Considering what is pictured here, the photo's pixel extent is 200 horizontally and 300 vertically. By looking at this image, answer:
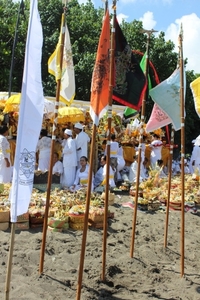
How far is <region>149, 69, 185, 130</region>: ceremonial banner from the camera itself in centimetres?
668

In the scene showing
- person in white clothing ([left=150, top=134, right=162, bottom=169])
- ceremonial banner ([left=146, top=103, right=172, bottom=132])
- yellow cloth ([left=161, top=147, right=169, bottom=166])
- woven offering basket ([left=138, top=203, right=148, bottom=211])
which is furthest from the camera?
yellow cloth ([left=161, top=147, right=169, bottom=166])

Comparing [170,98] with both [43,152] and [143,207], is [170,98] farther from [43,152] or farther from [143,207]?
[43,152]

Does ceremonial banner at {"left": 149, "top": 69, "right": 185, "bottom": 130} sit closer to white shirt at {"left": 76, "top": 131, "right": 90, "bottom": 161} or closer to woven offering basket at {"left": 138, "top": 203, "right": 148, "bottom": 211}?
woven offering basket at {"left": 138, "top": 203, "right": 148, "bottom": 211}

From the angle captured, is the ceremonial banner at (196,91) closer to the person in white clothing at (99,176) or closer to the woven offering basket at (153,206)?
the woven offering basket at (153,206)

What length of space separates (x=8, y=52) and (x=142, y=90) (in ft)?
51.4

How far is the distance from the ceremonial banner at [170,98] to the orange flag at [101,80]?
1.61 meters

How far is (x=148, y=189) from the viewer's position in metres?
10.9

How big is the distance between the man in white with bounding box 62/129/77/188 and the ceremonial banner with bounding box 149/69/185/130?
5594 millimetres

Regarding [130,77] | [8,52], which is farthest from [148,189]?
[8,52]

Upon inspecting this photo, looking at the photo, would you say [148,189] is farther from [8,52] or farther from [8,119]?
[8,52]

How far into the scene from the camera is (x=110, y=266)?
585cm

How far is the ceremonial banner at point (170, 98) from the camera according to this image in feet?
21.9

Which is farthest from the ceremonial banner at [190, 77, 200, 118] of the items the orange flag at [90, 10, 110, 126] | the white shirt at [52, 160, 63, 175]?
the white shirt at [52, 160, 63, 175]

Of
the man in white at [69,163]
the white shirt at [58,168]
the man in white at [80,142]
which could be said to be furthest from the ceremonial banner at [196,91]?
the white shirt at [58,168]
